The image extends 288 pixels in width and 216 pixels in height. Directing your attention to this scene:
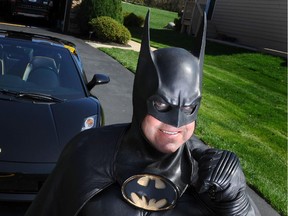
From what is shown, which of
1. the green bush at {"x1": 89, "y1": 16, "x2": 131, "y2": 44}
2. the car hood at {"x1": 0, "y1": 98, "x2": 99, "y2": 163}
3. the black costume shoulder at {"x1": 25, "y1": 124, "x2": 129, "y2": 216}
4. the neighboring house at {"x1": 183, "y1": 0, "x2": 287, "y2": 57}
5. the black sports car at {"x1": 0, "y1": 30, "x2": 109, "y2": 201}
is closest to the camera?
the black costume shoulder at {"x1": 25, "y1": 124, "x2": 129, "y2": 216}

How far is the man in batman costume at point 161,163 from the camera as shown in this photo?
1272 millimetres

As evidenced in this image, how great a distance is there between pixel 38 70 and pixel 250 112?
597cm

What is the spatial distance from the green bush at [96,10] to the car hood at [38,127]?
13408 mm

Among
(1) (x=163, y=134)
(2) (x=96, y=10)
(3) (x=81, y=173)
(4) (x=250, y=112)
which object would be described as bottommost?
(4) (x=250, y=112)

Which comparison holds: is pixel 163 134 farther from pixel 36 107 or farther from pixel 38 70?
pixel 38 70

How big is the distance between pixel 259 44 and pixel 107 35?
24.6ft

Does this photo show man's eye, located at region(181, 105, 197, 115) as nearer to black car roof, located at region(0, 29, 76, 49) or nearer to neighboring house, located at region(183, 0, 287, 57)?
black car roof, located at region(0, 29, 76, 49)

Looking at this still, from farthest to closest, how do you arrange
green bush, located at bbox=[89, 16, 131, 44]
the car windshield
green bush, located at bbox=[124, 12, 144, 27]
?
1. green bush, located at bbox=[124, 12, 144, 27]
2. green bush, located at bbox=[89, 16, 131, 44]
3. the car windshield

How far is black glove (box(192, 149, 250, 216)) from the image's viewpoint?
1.29 m

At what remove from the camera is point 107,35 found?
647 inches

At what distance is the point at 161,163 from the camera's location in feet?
4.39

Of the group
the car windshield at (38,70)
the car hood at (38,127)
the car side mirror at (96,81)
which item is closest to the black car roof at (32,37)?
the car windshield at (38,70)

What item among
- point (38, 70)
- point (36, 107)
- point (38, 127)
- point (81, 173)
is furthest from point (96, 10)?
point (81, 173)

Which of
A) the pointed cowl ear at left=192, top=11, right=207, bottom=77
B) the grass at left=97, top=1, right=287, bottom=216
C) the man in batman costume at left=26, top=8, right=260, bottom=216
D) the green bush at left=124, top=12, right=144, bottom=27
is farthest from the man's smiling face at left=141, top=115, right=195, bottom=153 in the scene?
the green bush at left=124, top=12, right=144, bottom=27
